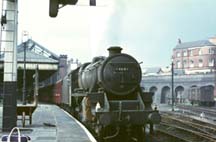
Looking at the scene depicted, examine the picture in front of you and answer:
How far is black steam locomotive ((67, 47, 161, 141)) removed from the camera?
12.5m

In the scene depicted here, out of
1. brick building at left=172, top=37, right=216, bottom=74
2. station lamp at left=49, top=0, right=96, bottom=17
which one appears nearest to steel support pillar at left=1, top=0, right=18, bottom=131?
station lamp at left=49, top=0, right=96, bottom=17

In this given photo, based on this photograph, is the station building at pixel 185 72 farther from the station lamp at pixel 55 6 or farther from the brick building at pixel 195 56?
the station lamp at pixel 55 6

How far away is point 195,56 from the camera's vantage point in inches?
4434

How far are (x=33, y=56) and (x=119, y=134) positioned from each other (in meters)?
42.4

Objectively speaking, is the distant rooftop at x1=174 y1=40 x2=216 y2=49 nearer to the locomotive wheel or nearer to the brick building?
the brick building

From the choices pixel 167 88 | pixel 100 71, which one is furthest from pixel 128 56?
pixel 167 88

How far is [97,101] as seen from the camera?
12.8 m

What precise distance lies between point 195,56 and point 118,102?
10317cm

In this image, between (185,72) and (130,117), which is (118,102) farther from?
(185,72)

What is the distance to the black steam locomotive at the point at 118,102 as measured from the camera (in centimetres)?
1248

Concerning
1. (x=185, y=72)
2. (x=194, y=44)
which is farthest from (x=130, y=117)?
(x=194, y=44)

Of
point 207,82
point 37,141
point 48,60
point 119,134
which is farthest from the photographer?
point 207,82

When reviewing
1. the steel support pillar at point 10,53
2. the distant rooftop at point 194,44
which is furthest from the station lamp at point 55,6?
the distant rooftop at point 194,44

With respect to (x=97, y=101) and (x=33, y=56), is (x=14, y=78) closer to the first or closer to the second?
(x=97, y=101)
